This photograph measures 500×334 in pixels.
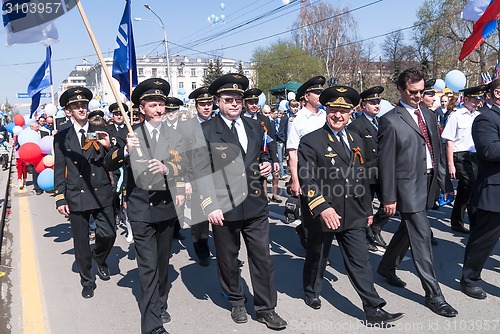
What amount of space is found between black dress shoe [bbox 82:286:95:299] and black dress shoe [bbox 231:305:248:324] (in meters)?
1.66

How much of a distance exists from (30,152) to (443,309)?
9.11 m

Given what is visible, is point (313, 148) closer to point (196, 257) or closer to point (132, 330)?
point (132, 330)

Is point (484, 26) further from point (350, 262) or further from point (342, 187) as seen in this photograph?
point (350, 262)

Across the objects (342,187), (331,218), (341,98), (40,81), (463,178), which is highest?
(40,81)

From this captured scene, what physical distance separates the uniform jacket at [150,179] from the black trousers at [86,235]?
1221 millimetres

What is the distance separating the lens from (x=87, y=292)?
4.74 metres

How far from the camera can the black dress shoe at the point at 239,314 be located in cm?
Result: 396

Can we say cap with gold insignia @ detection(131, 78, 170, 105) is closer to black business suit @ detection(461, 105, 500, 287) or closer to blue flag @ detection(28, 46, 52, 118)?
black business suit @ detection(461, 105, 500, 287)

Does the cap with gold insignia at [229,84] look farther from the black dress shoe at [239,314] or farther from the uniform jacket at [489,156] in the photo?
the uniform jacket at [489,156]

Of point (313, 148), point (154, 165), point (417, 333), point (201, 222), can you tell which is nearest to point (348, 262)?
point (417, 333)

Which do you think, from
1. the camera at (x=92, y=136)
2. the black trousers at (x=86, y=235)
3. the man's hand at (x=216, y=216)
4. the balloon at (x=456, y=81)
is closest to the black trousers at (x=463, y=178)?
the man's hand at (x=216, y=216)

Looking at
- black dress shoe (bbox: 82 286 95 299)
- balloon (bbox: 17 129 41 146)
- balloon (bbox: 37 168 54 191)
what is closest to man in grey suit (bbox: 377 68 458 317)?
black dress shoe (bbox: 82 286 95 299)

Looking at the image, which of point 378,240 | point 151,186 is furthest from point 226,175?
point 378,240

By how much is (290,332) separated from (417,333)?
1011 mm
